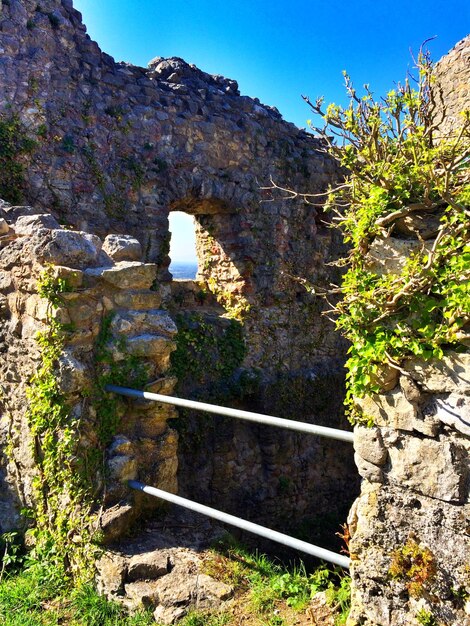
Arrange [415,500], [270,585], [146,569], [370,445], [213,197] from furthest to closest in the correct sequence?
[213,197] → [146,569] → [270,585] → [370,445] → [415,500]

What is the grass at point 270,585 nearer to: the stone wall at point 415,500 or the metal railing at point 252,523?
the metal railing at point 252,523

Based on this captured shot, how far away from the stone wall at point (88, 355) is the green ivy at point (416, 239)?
1711mm

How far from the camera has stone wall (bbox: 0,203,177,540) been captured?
3.03 metres

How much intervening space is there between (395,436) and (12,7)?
7077 millimetres

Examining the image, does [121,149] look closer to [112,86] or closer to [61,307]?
[112,86]

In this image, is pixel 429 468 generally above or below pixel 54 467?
above

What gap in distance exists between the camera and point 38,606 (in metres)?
2.64

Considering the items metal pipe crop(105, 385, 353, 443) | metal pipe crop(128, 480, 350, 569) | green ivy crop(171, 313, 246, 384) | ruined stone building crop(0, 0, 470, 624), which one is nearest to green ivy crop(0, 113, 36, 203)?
ruined stone building crop(0, 0, 470, 624)

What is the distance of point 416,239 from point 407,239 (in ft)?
0.10

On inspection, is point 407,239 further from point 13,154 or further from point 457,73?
point 457,73

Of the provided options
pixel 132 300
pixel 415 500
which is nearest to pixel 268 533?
pixel 415 500

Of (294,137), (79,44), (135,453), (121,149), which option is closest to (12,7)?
(79,44)

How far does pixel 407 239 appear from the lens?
5.90 feet

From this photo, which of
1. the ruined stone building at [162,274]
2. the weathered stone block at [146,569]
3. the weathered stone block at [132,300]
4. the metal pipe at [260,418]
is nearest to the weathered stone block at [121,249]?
the ruined stone building at [162,274]
